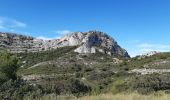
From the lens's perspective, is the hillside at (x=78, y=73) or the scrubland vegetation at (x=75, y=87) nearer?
the scrubland vegetation at (x=75, y=87)

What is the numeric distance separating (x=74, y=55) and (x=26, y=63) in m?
18.8

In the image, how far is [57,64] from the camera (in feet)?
354

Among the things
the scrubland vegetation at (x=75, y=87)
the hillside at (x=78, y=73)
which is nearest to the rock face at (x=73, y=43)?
the hillside at (x=78, y=73)

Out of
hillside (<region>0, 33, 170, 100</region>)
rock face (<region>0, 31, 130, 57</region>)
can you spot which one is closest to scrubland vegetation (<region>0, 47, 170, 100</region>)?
hillside (<region>0, 33, 170, 100</region>)

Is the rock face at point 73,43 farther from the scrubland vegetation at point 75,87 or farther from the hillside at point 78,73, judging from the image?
the scrubland vegetation at point 75,87

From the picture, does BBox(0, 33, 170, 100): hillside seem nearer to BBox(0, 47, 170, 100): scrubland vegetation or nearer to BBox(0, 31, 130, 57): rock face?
BBox(0, 47, 170, 100): scrubland vegetation

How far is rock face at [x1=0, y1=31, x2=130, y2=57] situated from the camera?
152625mm

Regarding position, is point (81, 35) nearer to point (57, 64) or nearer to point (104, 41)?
point (104, 41)

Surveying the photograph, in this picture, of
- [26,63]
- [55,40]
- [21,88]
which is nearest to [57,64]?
[26,63]

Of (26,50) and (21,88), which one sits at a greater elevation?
(26,50)

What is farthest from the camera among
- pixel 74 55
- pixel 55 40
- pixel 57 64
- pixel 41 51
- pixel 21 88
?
pixel 55 40

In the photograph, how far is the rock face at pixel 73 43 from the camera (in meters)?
153

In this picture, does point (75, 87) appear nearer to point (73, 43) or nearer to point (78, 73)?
point (78, 73)

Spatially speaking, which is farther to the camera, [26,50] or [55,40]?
[55,40]
